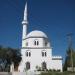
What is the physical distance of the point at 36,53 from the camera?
303 ft

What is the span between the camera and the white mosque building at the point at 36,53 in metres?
90.5

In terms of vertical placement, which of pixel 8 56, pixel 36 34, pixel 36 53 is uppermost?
pixel 36 34

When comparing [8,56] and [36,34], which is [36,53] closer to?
[36,34]

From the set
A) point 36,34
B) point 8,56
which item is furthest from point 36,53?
point 8,56

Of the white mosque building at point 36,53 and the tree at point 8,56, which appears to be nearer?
the tree at point 8,56

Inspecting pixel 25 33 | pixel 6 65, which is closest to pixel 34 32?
pixel 25 33

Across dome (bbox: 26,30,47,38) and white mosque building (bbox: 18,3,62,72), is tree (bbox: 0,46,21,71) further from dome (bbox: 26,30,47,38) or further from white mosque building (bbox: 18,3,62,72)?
dome (bbox: 26,30,47,38)

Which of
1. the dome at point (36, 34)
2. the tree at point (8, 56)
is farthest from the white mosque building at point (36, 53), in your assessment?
the tree at point (8, 56)

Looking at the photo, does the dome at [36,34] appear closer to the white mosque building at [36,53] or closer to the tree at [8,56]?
the white mosque building at [36,53]

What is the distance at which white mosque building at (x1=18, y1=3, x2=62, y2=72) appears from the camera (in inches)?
3563

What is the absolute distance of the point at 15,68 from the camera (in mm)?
91438

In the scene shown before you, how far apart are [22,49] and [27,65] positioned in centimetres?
535

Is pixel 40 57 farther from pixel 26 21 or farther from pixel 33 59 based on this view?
pixel 26 21

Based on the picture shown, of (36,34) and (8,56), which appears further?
(36,34)
